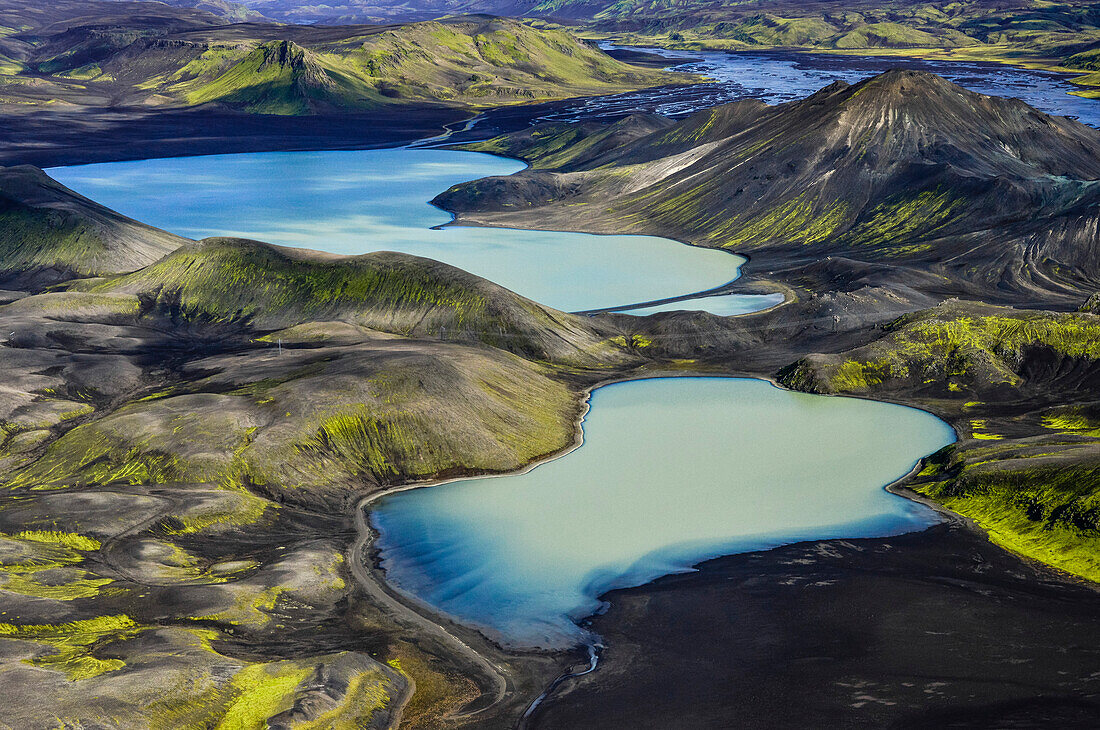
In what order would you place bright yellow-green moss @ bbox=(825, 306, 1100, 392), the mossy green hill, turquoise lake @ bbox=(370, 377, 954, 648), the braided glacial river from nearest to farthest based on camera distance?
turquoise lake @ bbox=(370, 377, 954, 648) → the braided glacial river → the mossy green hill → bright yellow-green moss @ bbox=(825, 306, 1100, 392)

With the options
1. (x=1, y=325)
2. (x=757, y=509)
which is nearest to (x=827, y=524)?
(x=757, y=509)

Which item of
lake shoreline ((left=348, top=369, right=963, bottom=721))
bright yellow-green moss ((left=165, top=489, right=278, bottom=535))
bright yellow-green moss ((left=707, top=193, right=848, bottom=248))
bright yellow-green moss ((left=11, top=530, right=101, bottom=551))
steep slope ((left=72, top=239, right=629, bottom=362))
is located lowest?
lake shoreline ((left=348, top=369, right=963, bottom=721))

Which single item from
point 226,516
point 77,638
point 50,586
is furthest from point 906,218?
point 77,638

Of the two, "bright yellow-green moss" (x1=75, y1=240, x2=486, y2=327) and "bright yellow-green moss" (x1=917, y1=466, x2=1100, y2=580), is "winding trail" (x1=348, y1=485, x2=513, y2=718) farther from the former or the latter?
"bright yellow-green moss" (x1=75, y1=240, x2=486, y2=327)

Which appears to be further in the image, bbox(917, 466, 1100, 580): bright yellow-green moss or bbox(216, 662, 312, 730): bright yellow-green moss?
bbox(917, 466, 1100, 580): bright yellow-green moss

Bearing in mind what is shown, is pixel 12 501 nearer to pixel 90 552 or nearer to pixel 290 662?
pixel 90 552

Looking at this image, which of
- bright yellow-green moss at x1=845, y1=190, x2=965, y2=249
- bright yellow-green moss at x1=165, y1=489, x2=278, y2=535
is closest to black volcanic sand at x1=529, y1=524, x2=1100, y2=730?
bright yellow-green moss at x1=165, y1=489, x2=278, y2=535

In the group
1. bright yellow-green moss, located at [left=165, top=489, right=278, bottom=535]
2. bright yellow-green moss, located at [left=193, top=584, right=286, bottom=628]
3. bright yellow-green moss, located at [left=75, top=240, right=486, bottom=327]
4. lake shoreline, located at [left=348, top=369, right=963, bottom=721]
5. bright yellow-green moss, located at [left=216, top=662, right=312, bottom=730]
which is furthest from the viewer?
bright yellow-green moss, located at [left=75, top=240, right=486, bottom=327]
